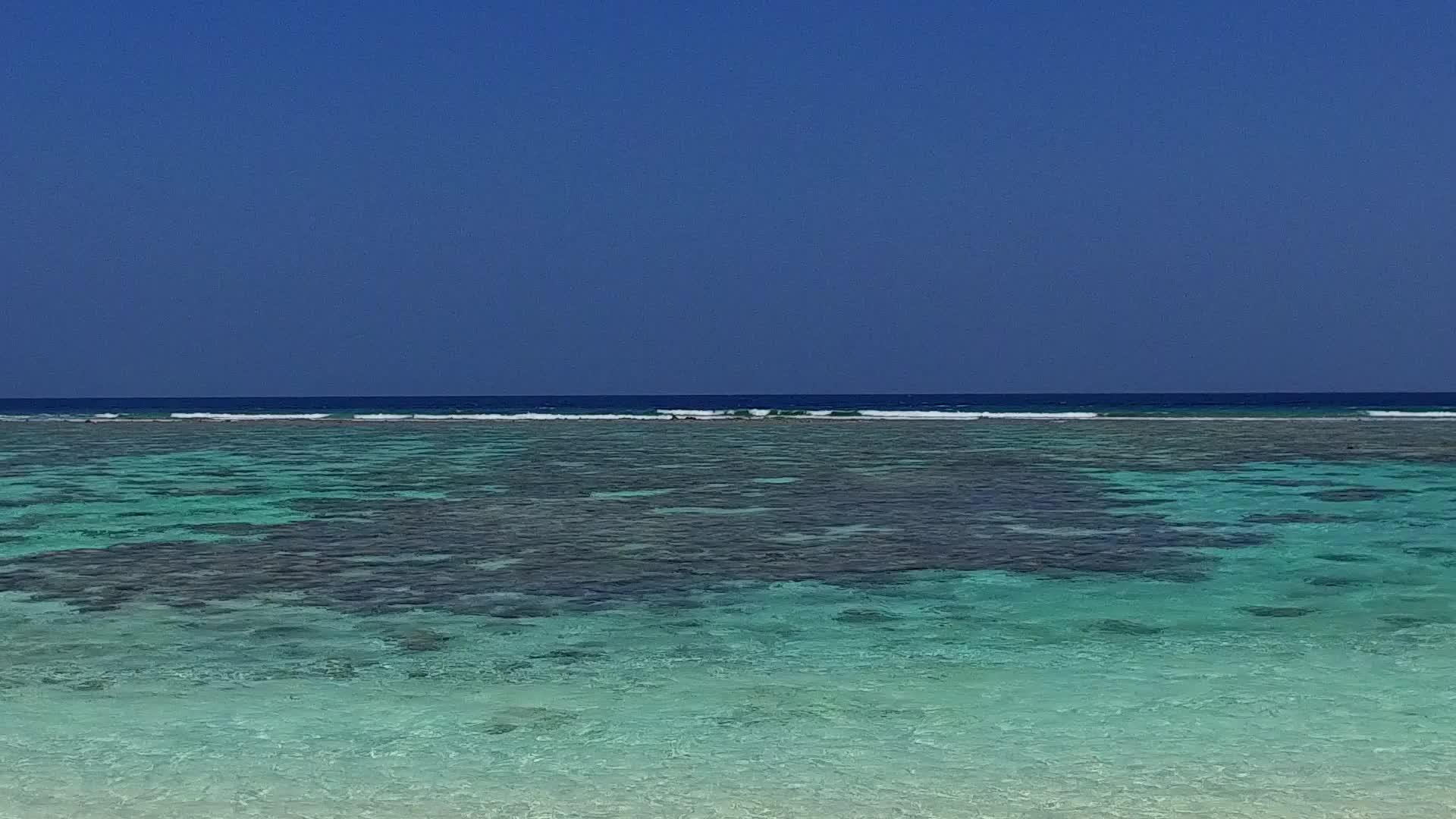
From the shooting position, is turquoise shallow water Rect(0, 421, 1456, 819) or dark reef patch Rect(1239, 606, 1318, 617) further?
dark reef patch Rect(1239, 606, 1318, 617)

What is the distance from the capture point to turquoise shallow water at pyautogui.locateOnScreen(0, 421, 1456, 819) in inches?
224

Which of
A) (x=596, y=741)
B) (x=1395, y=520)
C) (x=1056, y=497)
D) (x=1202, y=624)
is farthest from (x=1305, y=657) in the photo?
(x=1056, y=497)

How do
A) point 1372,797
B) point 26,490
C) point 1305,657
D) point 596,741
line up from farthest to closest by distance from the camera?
1. point 26,490
2. point 1305,657
3. point 596,741
4. point 1372,797

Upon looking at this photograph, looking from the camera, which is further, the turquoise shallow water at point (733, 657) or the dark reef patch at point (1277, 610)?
the dark reef patch at point (1277, 610)

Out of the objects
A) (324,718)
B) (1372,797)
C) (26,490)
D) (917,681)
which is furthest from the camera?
(26,490)

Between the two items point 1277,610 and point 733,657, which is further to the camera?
point 1277,610

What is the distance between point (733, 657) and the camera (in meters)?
8.32

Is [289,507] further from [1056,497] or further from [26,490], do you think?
[1056,497]

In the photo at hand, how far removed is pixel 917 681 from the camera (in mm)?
7598

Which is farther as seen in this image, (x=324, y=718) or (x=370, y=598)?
(x=370, y=598)

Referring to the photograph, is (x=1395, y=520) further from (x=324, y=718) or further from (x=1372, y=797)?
(x=324, y=718)

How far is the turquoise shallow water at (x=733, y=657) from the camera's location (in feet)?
18.7

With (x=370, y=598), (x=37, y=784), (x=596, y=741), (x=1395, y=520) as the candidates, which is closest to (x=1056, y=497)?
(x=1395, y=520)

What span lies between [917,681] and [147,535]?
10895 mm
